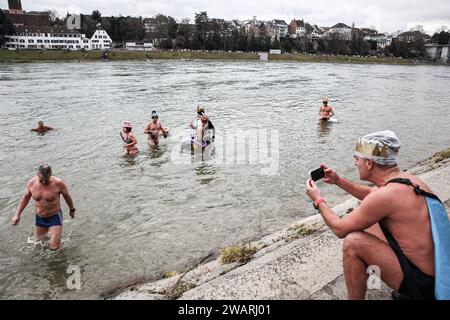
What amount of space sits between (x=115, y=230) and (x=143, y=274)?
6.27ft

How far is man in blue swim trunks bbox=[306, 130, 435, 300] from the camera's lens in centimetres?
292

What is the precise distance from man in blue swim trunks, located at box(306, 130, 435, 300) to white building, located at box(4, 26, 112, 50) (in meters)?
114

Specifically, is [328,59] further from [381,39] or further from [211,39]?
[381,39]

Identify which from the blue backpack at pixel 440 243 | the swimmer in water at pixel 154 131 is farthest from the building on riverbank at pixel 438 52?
the blue backpack at pixel 440 243

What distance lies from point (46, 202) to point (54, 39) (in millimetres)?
122337

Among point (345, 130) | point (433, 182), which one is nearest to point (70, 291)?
point (433, 182)

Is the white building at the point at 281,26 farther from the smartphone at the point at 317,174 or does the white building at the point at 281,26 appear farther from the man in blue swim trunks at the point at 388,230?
the man in blue swim trunks at the point at 388,230

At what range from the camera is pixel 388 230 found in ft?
10.1

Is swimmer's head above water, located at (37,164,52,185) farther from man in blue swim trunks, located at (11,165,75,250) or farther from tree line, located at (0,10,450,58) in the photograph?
tree line, located at (0,10,450,58)

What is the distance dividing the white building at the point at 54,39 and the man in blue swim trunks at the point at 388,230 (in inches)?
4479

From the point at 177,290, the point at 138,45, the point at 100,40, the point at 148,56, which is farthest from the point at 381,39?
the point at 177,290

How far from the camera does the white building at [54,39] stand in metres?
106

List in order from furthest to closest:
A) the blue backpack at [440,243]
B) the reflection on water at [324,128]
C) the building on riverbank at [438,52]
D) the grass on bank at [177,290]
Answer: the building on riverbank at [438,52], the reflection on water at [324,128], the grass on bank at [177,290], the blue backpack at [440,243]
